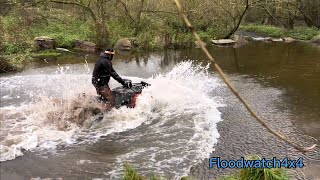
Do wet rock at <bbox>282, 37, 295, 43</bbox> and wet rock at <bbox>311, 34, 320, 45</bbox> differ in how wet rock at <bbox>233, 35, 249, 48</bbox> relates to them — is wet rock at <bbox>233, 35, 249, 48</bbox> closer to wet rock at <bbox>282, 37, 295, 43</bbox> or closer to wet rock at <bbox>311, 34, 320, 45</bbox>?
wet rock at <bbox>282, 37, 295, 43</bbox>

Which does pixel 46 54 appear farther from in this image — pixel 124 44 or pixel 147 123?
pixel 147 123

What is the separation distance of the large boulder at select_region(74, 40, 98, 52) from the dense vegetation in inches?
19.1

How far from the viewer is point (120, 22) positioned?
26.1 metres

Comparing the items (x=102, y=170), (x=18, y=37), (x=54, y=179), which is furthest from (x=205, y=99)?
(x=18, y=37)

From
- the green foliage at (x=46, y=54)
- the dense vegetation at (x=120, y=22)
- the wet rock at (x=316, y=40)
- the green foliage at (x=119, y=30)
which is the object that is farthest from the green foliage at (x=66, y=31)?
the wet rock at (x=316, y=40)

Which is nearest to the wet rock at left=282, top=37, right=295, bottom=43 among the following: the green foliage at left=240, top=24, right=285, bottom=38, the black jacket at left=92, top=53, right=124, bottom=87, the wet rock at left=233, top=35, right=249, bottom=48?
the green foliage at left=240, top=24, right=285, bottom=38

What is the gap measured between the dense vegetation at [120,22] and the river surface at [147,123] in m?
6.80

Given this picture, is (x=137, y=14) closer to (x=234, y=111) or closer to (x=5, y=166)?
(x=234, y=111)

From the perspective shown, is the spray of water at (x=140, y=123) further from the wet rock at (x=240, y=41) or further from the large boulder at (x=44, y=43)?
the wet rock at (x=240, y=41)

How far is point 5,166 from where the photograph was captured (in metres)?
6.52

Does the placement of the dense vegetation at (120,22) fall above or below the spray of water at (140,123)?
above

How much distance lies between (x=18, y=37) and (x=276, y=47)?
17.0 meters

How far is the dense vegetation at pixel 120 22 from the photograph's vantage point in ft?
66.4

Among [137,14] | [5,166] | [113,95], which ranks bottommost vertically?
[5,166]
